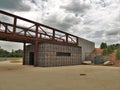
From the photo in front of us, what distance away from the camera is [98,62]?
115 feet

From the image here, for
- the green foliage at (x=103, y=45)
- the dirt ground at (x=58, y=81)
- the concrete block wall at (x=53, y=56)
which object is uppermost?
the green foliage at (x=103, y=45)

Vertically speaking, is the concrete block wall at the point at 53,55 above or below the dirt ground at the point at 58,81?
above

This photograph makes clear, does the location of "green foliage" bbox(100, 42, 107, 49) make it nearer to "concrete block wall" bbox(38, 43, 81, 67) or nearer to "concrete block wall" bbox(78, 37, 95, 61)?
"concrete block wall" bbox(78, 37, 95, 61)

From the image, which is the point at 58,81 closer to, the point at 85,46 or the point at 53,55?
the point at 53,55

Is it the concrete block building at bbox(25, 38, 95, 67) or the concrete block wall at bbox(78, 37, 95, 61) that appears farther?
the concrete block wall at bbox(78, 37, 95, 61)

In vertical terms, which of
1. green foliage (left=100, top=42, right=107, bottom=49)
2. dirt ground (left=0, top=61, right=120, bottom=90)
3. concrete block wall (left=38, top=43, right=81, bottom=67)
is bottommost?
dirt ground (left=0, top=61, right=120, bottom=90)

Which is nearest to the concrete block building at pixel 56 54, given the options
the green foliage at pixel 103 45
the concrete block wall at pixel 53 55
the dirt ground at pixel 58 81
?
the concrete block wall at pixel 53 55

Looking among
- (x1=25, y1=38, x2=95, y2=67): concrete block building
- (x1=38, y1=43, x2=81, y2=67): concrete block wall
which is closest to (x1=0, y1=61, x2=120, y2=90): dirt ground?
(x1=38, y1=43, x2=81, y2=67): concrete block wall

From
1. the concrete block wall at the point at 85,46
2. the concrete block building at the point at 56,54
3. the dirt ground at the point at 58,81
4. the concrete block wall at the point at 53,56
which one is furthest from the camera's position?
the concrete block wall at the point at 85,46

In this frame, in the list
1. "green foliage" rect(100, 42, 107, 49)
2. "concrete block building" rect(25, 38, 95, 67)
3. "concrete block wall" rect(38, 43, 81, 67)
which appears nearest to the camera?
"concrete block wall" rect(38, 43, 81, 67)

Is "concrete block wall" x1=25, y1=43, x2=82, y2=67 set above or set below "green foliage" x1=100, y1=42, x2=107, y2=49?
below

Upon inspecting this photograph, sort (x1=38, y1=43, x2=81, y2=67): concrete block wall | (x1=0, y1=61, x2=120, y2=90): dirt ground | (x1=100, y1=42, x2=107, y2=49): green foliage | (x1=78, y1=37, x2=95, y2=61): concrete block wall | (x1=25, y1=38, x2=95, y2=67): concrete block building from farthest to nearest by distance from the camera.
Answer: (x1=100, y1=42, x2=107, y2=49): green foliage, (x1=78, y1=37, x2=95, y2=61): concrete block wall, (x1=25, y1=38, x2=95, y2=67): concrete block building, (x1=38, y1=43, x2=81, y2=67): concrete block wall, (x1=0, y1=61, x2=120, y2=90): dirt ground

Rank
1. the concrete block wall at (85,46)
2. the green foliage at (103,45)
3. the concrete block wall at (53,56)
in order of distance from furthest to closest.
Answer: the green foliage at (103,45) → the concrete block wall at (85,46) → the concrete block wall at (53,56)

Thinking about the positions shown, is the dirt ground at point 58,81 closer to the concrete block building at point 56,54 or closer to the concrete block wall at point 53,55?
the concrete block wall at point 53,55
